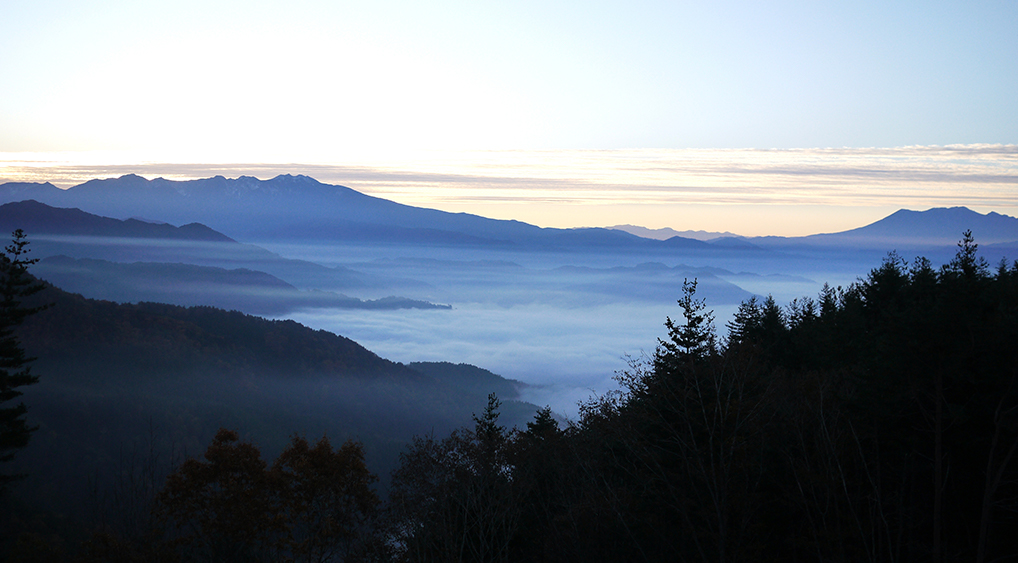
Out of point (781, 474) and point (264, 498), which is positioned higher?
point (781, 474)

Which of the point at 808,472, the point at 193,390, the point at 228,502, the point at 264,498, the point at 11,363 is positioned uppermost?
the point at 808,472

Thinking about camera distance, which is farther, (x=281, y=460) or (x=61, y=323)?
(x=61, y=323)

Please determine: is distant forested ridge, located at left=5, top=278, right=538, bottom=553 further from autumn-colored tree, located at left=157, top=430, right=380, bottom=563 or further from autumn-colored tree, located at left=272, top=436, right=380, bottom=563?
autumn-colored tree, located at left=272, top=436, right=380, bottom=563

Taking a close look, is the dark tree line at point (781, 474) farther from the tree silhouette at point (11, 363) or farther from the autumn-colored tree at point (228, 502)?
the tree silhouette at point (11, 363)

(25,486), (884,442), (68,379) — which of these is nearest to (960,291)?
(884,442)

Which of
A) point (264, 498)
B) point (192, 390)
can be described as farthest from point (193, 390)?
point (264, 498)

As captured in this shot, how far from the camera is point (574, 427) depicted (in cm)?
2838

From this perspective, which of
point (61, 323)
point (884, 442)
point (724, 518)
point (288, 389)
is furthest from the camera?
point (288, 389)

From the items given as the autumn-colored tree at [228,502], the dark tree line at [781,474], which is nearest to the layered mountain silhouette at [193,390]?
the autumn-colored tree at [228,502]

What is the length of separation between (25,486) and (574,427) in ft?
281

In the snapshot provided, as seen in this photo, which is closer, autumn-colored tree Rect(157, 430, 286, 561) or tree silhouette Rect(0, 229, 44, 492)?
autumn-colored tree Rect(157, 430, 286, 561)

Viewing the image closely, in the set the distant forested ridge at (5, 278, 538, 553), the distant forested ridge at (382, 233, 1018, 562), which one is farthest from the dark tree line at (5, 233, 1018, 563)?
the distant forested ridge at (5, 278, 538, 553)

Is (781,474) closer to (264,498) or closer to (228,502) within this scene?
(264,498)

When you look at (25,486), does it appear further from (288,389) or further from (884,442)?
(884,442)
